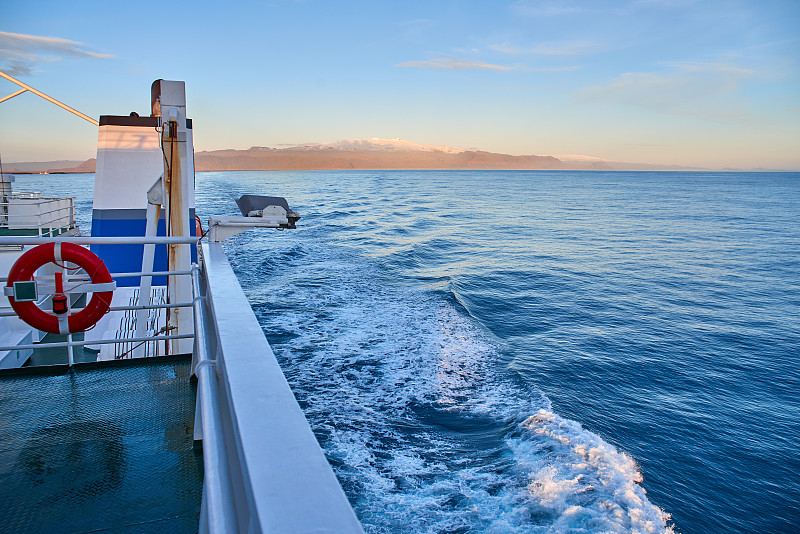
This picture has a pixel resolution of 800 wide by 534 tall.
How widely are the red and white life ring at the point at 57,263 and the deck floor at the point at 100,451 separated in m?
0.61

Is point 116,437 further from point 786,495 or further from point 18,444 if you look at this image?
point 786,495

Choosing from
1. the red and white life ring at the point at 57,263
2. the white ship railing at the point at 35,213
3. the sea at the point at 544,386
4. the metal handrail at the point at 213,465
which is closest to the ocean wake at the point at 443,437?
the sea at the point at 544,386

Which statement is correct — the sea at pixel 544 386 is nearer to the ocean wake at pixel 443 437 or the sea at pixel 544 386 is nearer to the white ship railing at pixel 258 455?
the ocean wake at pixel 443 437

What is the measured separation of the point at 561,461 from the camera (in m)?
7.06

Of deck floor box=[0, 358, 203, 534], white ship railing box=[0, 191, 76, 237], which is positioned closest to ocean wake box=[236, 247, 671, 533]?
deck floor box=[0, 358, 203, 534]

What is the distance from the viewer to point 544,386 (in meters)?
9.88

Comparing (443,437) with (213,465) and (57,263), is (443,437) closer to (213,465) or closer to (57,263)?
(57,263)

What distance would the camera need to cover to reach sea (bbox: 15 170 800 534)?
21.2 feet

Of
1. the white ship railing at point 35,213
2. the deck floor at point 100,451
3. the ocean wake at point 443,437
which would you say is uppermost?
the white ship railing at point 35,213

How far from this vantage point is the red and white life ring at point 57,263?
3.51m

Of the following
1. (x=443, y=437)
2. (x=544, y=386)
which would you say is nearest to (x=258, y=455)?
(x=443, y=437)

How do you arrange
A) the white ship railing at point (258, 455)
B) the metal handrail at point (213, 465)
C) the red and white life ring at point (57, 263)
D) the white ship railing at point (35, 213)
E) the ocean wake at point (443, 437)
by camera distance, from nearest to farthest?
the white ship railing at point (258, 455), the metal handrail at point (213, 465), the red and white life ring at point (57, 263), the ocean wake at point (443, 437), the white ship railing at point (35, 213)

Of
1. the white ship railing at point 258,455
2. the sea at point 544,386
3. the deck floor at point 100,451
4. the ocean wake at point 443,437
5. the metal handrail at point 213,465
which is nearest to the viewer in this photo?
the white ship railing at point 258,455

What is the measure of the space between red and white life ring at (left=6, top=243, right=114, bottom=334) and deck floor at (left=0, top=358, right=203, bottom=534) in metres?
0.61
